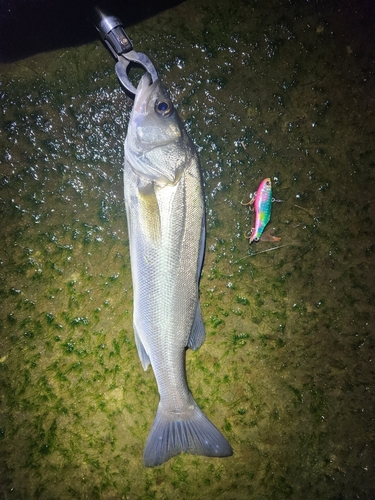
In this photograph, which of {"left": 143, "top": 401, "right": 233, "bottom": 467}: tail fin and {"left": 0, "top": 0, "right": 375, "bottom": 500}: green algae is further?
{"left": 0, "top": 0, "right": 375, "bottom": 500}: green algae

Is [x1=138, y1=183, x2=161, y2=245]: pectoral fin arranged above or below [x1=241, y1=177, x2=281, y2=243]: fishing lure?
above

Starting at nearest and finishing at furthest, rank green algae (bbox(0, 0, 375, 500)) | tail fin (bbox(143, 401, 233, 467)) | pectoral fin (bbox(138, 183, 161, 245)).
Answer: pectoral fin (bbox(138, 183, 161, 245))
tail fin (bbox(143, 401, 233, 467))
green algae (bbox(0, 0, 375, 500))

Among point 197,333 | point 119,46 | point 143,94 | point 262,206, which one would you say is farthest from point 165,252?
point 119,46

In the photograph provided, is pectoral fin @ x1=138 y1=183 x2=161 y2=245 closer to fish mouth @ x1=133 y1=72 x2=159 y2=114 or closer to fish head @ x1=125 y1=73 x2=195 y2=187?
fish head @ x1=125 y1=73 x2=195 y2=187

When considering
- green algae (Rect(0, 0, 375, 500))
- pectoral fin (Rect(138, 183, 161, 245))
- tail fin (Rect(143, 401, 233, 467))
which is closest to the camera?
pectoral fin (Rect(138, 183, 161, 245))

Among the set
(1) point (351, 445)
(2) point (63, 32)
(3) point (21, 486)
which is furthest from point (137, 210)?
(1) point (351, 445)

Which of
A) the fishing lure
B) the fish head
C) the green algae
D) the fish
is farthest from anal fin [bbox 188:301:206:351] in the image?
the fish head

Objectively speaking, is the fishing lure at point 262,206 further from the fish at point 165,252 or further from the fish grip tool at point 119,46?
the fish grip tool at point 119,46
